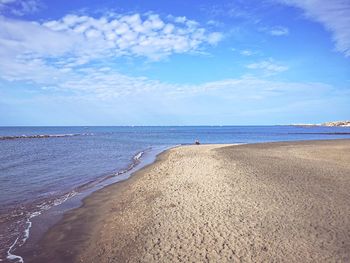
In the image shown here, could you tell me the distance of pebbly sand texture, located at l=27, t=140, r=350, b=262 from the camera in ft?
24.8

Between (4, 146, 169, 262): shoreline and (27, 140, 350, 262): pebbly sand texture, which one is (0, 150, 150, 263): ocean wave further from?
(27, 140, 350, 262): pebbly sand texture

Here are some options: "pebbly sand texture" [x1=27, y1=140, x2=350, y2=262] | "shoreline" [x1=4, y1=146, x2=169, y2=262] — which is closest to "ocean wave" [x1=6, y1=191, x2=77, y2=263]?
"shoreline" [x1=4, y1=146, x2=169, y2=262]

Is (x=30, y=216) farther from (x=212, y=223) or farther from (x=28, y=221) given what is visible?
(x=212, y=223)

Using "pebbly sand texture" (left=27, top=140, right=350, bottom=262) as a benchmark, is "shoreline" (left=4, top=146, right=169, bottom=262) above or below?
below

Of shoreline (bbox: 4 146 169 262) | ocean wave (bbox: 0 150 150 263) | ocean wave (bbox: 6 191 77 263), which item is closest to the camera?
ocean wave (bbox: 6 191 77 263)

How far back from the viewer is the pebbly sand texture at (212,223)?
757cm

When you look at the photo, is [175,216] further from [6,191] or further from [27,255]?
[6,191]

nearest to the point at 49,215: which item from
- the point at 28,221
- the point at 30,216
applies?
the point at 30,216

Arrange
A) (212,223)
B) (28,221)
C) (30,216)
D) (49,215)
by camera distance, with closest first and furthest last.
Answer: (212,223) → (28,221) → (30,216) → (49,215)

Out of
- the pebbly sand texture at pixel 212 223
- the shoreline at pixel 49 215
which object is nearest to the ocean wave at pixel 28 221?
the shoreline at pixel 49 215

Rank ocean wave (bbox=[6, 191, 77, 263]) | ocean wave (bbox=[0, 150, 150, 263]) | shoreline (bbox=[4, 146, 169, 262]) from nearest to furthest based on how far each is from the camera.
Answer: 1. ocean wave (bbox=[6, 191, 77, 263])
2. ocean wave (bbox=[0, 150, 150, 263])
3. shoreline (bbox=[4, 146, 169, 262])

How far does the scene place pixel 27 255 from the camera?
26.2 feet

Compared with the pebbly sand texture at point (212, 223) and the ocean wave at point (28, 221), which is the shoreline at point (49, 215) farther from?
the pebbly sand texture at point (212, 223)

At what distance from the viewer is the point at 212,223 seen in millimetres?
9281
